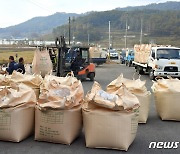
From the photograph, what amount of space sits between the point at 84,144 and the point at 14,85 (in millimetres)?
1776

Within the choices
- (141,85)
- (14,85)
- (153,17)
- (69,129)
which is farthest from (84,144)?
(153,17)

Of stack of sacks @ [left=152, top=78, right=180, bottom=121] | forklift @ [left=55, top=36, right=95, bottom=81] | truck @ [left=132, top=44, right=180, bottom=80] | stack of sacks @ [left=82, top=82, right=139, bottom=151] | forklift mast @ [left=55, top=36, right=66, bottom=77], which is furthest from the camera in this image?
truck @ [left=132, top=44, right=180, bottom=80]

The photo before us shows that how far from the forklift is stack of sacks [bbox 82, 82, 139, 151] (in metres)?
11.4

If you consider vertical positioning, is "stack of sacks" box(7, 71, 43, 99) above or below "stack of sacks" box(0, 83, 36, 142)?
above

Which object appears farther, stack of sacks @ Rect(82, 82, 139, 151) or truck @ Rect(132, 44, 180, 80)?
truck @ Rect(132, 44, 180, 80)

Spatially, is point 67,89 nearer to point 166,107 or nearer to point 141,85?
point 141,85

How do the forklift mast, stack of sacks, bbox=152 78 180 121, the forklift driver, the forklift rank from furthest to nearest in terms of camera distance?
the forklift driver < the forklift < the forklift mast < stack of sacks, bbox=152 78 180 121

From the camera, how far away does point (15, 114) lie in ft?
20.0

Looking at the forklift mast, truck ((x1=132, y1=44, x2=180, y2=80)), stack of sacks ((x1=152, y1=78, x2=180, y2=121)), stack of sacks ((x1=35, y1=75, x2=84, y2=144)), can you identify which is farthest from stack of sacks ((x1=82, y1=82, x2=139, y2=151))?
truck ((x1=132, y1=44, x2=180, y2=80))

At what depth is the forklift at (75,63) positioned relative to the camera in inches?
683

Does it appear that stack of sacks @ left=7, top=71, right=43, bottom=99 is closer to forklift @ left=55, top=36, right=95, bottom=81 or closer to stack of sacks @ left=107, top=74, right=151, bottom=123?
stack of sacks @ left=107, top=74, right=151, bottom=123

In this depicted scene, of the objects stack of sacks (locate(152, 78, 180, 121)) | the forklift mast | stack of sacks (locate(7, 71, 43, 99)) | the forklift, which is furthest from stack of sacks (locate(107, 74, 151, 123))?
the forklift

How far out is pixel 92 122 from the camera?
5.82m

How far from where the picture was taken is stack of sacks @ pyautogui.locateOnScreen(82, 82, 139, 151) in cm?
573
